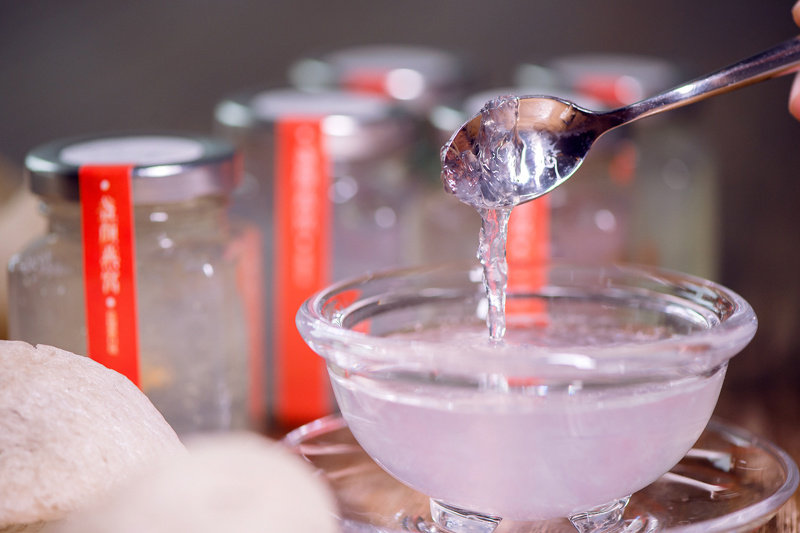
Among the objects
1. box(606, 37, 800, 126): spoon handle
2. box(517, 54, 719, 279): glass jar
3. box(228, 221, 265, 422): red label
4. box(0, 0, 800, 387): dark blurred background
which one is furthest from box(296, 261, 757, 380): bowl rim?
box(0, 0, 800, 387): dark blurred background

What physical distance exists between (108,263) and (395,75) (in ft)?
1.44

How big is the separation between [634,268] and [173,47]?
28.1 inches

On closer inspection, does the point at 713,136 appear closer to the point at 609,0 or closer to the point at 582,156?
the point at 609,0

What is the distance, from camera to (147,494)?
0.37 m

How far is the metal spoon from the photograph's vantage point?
49cm

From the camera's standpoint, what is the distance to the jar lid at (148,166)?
551 mm

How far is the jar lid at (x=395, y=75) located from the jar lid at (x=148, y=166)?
28cm

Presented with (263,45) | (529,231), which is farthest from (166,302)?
(263,45)

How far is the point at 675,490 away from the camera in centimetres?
45

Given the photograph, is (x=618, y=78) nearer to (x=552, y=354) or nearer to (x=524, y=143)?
(x=524, y=143)

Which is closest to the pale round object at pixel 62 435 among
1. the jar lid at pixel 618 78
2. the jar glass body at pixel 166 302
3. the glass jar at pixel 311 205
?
the jar glass body at pixel 166 302

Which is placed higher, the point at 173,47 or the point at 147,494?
the point at 173,47

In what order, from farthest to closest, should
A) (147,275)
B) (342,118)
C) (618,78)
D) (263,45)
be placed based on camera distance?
(263,45), (618,78), (342,118), (147,275)

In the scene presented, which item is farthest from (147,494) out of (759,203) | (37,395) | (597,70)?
(759,203)
